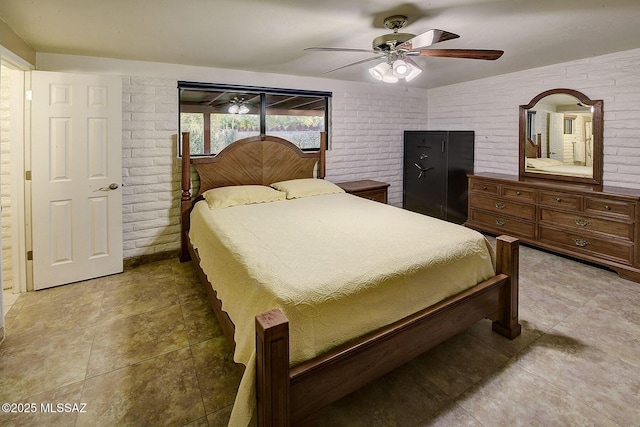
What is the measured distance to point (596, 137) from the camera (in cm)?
345

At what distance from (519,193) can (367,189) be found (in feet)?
5.57

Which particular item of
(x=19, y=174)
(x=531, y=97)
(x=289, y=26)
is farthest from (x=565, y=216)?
(x=19, y=174)

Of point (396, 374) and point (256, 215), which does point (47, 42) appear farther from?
point (396, 374)

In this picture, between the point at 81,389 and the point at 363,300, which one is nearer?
the point at 363,300

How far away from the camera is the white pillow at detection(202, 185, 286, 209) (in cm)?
316

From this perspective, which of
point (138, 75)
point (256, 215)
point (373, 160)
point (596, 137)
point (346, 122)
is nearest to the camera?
point (256, 215)

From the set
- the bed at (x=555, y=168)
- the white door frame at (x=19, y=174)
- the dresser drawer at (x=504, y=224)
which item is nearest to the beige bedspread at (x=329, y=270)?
the white door frame at (x=19, y=174)

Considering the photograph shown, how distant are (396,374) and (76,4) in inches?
111

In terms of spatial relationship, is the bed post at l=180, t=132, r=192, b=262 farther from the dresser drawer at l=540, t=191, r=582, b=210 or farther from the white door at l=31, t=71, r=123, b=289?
the dresser drawer at l=540, t=191, r=582, b=210

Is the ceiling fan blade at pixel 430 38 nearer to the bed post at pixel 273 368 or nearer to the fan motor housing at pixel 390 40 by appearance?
the fan motor housing at pixel 390 40

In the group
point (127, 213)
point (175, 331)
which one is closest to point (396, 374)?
point (175, 331)

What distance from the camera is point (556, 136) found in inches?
149

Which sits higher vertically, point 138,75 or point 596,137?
point 138,75

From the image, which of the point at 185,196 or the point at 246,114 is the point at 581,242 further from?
the point at 185,196
